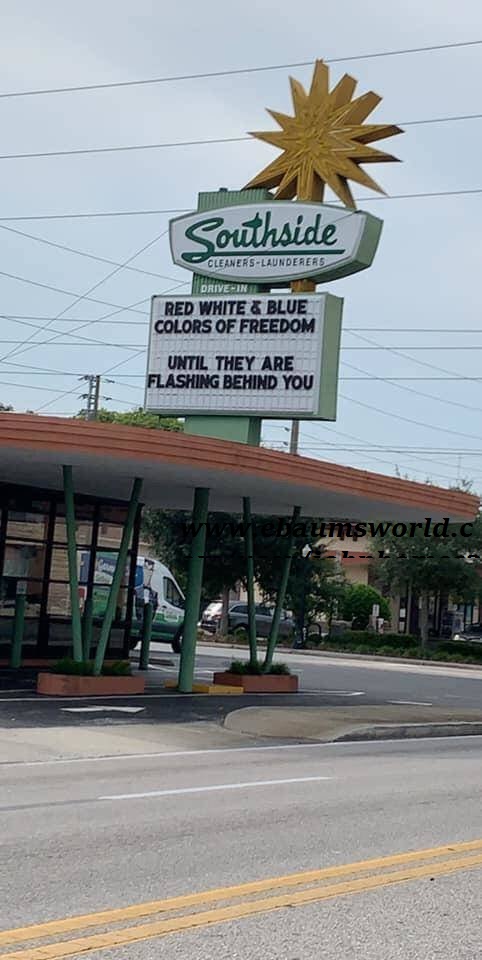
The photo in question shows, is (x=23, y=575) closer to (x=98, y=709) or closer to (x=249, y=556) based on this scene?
(x=249, y=556)

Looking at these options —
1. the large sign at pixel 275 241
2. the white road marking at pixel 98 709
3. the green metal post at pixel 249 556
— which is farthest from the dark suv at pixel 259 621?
the white road marking at pixel 98 709

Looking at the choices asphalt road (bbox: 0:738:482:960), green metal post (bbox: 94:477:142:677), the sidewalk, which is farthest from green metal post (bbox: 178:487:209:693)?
asphalt road (bbox: 0:738:482:960)

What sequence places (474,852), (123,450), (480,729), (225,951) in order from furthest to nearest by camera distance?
(480,729) → (123,450) → (474,852) → (225,951)

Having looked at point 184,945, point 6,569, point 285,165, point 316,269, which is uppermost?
point 285,165

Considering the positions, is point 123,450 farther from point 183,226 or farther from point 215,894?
point 215,894

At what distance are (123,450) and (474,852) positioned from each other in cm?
1025

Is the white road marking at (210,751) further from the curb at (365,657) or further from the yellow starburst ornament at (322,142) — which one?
the curb at (365,657)

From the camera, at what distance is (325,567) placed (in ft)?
160

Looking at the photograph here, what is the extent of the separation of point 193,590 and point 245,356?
4479 mm

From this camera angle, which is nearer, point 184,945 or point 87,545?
point 184,945

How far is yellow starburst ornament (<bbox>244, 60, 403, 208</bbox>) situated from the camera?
85.5 feet

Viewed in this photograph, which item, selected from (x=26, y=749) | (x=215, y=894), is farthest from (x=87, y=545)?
(x=215, y=894)

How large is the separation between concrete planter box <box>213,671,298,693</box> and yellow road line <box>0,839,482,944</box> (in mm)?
15314

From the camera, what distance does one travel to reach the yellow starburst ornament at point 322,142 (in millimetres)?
26047
